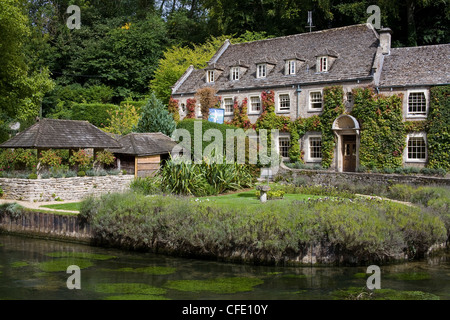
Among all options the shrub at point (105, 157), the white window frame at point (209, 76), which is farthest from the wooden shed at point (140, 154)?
the white window frame at point (209, 76)

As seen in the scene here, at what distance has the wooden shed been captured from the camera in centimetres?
2756

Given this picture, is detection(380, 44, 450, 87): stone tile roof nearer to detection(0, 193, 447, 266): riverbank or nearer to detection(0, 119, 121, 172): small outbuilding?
detection(0, 193, 447, 266): riverbank

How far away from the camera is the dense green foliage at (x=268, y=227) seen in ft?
46.9

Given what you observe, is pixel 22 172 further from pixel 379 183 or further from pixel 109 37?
pixel 109 37

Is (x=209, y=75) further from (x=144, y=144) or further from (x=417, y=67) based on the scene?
(x=417, y=67)

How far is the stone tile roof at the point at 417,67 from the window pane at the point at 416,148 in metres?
3.41

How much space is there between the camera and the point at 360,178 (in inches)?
1036

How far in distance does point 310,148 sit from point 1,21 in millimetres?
20762

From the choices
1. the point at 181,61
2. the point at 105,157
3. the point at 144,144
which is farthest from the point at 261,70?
the point at 105,157

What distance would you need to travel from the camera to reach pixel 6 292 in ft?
38.5

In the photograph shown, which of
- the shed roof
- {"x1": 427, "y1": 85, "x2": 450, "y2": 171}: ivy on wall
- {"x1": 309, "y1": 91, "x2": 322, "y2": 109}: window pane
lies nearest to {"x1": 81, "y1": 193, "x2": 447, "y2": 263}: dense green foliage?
the shed roof

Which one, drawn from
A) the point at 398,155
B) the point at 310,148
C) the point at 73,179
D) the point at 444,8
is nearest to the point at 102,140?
the point at 73,179

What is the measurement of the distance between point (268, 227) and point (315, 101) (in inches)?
784

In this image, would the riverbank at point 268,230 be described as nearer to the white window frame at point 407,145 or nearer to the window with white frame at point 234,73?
the white window frame at point 407,145
